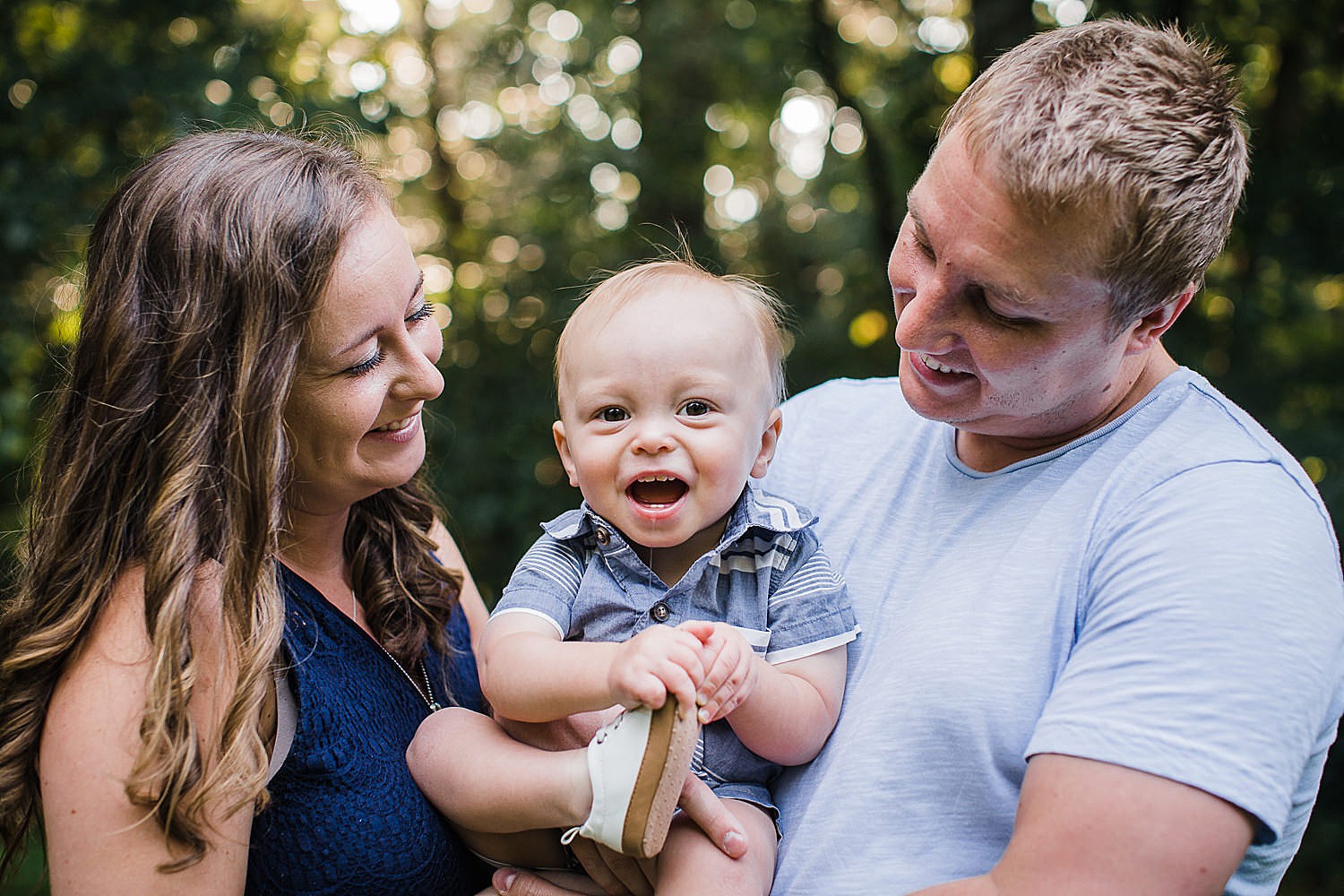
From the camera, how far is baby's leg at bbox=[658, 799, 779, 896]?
1.90m

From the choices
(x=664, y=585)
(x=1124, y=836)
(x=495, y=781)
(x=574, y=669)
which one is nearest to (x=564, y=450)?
(x=664, y=585)

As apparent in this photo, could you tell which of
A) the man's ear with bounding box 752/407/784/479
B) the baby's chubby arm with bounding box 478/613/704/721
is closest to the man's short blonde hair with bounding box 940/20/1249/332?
the man's ear with bounding box 752/407/784/479

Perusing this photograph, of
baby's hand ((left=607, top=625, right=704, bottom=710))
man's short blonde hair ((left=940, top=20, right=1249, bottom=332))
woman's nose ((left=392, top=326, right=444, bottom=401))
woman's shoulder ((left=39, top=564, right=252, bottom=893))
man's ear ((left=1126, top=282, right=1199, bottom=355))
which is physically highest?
man's short blonde hair ((left=940, top=20, right=1249, bottom=332))

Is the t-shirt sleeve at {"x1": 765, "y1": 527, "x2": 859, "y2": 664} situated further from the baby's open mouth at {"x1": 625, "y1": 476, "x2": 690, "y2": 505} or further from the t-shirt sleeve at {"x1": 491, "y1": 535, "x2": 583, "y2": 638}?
the t-shirt sleeve at {"x1": 491, "y1": 535, "x2": 583, "y2": 638}

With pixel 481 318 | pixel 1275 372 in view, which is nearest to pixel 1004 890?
pixel 1275 372

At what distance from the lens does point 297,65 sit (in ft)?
24.1

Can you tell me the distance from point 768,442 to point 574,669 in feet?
2.30

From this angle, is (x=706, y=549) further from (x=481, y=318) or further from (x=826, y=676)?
(x=481, y=318)

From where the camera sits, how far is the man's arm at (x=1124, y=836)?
1518mm

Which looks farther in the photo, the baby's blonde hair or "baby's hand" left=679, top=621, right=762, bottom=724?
the baby's blonde hair

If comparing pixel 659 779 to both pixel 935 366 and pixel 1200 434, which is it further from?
pixel 1200 434

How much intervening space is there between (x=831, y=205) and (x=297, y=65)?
4.31m

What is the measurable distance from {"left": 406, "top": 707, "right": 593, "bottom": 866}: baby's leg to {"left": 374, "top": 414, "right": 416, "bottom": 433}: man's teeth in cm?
58

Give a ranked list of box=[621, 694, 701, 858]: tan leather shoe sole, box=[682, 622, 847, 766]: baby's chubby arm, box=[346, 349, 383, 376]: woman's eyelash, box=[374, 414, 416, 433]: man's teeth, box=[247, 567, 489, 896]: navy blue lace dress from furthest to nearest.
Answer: box=[374, 414, 416, 433]: man's teeth, box=[346, 349, 383, 376]: woman's eyelash, box=[247, 567, 489, 896]: navy blue lace dress, box=[682, 622, 847, 766]: baby's chubby arm, box=[621, 694, 701, 858]: tan leather shoe sole
